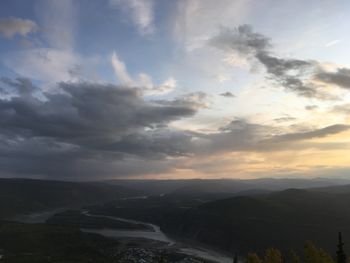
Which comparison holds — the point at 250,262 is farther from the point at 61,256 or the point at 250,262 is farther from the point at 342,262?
the point at 61,256

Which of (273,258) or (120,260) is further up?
(273,258)

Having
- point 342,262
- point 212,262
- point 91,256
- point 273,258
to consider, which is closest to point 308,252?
point 273,258

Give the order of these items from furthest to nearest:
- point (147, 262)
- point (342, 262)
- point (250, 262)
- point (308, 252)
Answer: point (147, 262), point (250, 262), point (308, 252), point (342, 262)

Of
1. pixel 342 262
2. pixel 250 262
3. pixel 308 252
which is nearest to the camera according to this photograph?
pixel 342 262

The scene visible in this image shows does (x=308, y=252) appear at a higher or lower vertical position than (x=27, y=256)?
higher

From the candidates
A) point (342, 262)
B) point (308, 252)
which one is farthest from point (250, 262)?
point (342, 262)

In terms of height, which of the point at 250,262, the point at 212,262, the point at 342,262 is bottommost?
the point at 212,262

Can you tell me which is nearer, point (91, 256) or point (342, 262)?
point (342, 262)

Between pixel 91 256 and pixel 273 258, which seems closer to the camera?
pixel 273 258

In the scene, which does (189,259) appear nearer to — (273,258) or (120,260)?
(120,260)
